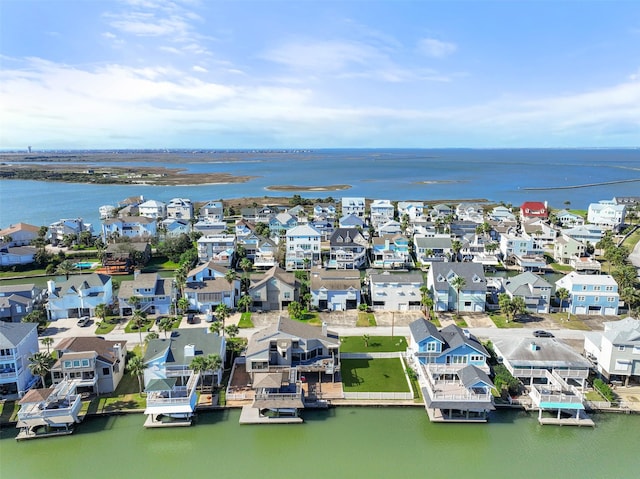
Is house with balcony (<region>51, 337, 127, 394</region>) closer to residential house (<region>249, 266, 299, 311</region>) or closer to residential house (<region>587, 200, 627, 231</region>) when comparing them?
residential house (<region>249, 266, 299, 311</region>)

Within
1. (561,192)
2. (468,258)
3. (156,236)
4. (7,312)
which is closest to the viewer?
(7,312)

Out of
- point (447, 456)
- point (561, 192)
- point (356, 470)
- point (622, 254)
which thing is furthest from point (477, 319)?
point (561, 192)

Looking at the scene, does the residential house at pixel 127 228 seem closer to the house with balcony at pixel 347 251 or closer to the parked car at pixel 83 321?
the house with balcony at pixel 347 251

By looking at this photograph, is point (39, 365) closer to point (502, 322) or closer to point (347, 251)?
point (502, 322)

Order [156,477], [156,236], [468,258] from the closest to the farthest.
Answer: [156,477]
[468,258]
[156,236]

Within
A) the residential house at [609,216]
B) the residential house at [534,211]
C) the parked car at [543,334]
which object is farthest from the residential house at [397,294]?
the residential house at [609,216]

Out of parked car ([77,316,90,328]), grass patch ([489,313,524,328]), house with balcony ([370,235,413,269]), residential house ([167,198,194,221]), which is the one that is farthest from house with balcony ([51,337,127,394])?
residential house ([167,198,194,221])

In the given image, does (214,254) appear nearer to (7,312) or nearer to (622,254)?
(7,312)
